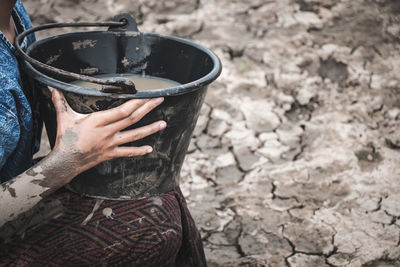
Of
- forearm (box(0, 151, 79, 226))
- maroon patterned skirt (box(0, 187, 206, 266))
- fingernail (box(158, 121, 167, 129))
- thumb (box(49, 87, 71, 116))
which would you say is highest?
thumb (box(49, 87, 71, 116))

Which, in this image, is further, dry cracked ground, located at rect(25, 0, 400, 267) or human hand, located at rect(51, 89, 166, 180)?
dry cracked ground, located at rect(25, 0, 400, 267)

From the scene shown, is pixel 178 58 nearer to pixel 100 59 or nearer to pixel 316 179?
pixel 100 59

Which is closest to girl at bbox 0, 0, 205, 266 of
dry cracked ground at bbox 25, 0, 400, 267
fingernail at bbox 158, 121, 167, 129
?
fingernail at bbox 158, 121, 167, 129

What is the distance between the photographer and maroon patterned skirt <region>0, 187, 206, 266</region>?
1276 mm

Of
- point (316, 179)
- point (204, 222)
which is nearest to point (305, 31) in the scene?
point (316, 179)

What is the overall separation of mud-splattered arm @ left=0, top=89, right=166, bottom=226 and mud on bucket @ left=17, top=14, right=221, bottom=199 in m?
0.03

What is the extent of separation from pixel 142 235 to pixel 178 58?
0.67 m

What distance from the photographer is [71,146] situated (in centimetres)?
115

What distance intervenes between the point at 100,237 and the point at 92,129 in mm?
376

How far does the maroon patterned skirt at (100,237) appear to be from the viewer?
50.3 inches

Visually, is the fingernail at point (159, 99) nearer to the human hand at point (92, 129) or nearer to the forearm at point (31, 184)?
the human hand at point (92, 129)

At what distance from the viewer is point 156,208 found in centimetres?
135

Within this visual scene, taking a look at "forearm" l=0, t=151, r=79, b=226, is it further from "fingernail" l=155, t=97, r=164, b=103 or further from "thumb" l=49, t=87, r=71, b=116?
"fingernail" l=155, t=97, r=164, b=103

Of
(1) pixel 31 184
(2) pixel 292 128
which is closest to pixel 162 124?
(1) pixel 31 184
